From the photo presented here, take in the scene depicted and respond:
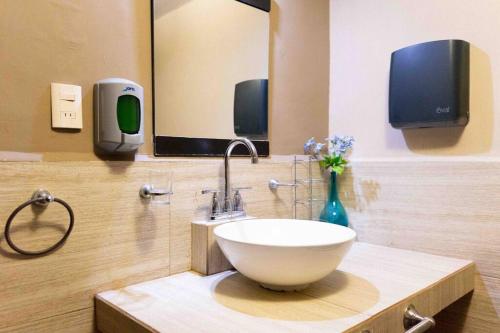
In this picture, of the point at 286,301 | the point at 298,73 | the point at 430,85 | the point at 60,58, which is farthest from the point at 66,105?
the point at 430,85

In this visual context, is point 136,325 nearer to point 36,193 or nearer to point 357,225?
point 36,193

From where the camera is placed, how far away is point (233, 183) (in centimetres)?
122

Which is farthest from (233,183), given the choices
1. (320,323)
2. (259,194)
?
(320,323)

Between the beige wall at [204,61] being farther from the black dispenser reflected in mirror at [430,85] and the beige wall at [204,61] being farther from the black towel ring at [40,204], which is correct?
the black dispenser reflected in mirror at [430,85]

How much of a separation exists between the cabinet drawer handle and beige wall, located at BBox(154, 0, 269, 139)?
29.5 inches

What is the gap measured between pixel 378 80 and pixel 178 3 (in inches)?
32.3

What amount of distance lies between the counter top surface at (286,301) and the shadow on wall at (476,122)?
15.4 inches

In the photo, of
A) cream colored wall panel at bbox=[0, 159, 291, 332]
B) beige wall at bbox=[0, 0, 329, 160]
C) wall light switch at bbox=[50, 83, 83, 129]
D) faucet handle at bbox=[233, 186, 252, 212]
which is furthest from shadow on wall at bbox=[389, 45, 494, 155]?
wall light switch at bbox=[50, 83, 83, 129]

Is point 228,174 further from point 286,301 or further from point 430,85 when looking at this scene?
point 430,85

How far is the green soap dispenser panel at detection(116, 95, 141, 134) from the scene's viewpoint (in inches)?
35.4

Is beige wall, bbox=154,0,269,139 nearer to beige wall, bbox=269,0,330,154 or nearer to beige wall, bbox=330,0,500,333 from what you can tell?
beige wall, bbox=269,0,330,154

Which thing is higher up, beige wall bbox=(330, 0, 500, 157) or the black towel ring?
beige wall bbox=(330, 0, 500, 157)

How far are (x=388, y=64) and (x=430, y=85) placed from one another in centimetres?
23

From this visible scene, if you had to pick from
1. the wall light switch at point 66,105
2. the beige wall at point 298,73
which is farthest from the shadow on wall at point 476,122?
the wall light switch at point 66,105
